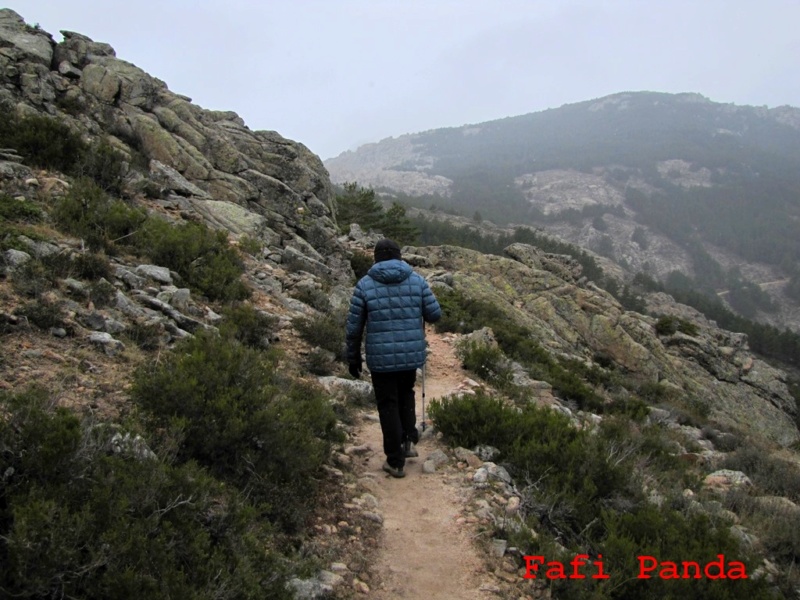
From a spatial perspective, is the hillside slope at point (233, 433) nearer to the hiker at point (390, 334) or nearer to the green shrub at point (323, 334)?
the green shrub at point (323, 334)

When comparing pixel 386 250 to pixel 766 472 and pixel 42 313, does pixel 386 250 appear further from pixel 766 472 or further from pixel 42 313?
pixel 766 472

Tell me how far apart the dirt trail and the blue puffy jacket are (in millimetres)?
1184

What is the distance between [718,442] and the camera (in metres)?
11.2

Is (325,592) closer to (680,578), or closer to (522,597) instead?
(522,597)

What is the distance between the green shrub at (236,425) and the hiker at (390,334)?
0.93 meters

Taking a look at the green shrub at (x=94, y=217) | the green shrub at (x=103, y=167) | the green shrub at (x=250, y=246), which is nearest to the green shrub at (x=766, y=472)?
the green shrub at (x=94, y=217)

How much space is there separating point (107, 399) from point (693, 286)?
15955cm

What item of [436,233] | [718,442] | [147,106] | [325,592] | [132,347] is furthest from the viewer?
[436,233]

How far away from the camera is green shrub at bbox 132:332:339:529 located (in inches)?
155

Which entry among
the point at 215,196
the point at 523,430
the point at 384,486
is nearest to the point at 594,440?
the point at 523,430

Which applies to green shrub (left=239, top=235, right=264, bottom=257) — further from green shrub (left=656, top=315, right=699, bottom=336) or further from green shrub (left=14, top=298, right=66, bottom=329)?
green shrub (left=656, top=315, right=699, bottom=336)

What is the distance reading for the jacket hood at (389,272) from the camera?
5320mm

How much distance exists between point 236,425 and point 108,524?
4.65 ft

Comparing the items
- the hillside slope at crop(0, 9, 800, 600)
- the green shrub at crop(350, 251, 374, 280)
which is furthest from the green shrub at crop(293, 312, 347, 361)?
the green shrub at crop(350, 251, 374, 280)
